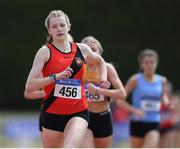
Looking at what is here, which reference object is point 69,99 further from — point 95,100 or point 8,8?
point 8,8

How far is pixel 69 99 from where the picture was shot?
6.73 meters

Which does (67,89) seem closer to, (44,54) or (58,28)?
(44,54)

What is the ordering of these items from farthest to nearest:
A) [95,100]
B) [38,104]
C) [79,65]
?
1. [38,104]
2. [95,100]
3. [79,65]

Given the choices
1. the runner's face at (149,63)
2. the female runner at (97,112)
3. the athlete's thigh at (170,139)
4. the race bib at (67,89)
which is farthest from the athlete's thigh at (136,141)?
the race bib at (67,89)

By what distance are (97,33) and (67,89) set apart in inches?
493

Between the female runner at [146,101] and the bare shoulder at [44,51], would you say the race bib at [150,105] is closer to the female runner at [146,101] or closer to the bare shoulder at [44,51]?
the female runner at [146,101]

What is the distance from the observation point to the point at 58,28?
669 cm

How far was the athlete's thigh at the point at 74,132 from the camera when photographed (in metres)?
6.44

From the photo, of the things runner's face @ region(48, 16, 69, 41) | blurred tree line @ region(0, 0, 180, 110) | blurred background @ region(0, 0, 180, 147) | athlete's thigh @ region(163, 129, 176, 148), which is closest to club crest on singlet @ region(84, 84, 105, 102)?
runner's face @ region(48, 16, 69, 41)

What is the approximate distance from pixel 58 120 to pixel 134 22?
13077mm

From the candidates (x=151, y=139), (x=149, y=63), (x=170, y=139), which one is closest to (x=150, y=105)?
(x=151, y=139)

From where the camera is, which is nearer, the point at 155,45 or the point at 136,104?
the point at 136,104

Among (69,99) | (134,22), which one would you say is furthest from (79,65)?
(134,22)

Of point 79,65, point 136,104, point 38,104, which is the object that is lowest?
point 38,104
